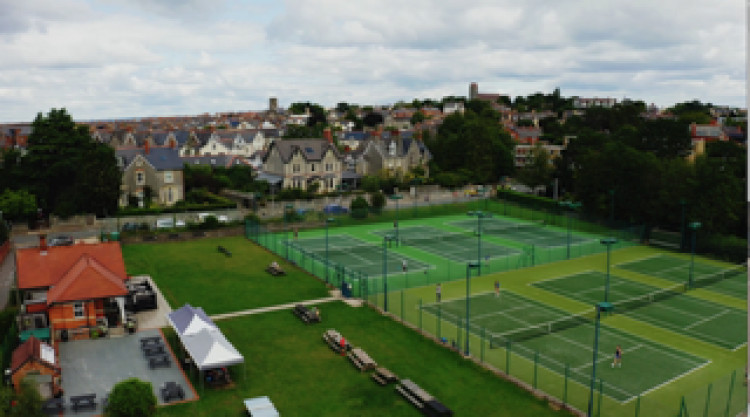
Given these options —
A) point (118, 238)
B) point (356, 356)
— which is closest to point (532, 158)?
point (118, 238)

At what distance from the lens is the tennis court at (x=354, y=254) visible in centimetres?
4256

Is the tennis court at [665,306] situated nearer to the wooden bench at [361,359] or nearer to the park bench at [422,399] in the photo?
the wooden bench at [361,359]

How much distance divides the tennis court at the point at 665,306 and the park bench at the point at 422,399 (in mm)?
16434

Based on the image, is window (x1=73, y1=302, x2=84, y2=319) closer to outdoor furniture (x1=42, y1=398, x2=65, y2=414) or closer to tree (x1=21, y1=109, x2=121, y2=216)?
outdoor furniture (x1=42, y1=398, x2=65, y2=414)

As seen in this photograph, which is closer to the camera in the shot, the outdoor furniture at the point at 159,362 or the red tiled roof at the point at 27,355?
the red tiled roof at the point at 27,355

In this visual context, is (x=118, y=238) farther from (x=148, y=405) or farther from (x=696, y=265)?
(x=696, y=265)

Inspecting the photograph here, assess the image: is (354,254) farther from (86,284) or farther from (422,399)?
(422,399)

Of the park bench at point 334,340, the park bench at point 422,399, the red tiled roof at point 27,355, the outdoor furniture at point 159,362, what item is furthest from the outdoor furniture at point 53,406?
the park bench at point 422,399

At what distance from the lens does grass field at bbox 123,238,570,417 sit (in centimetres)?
2197

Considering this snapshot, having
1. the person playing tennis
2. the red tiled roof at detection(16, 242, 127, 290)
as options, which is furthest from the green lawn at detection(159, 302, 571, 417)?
the red tiled roof at detection(16, 242, 127, 290)

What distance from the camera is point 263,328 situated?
2977 centimetres

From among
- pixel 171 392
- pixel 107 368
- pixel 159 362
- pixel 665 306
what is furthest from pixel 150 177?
pixel 665 306

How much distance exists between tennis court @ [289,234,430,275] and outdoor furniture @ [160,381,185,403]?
1953 cm

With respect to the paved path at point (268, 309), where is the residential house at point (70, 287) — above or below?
above
